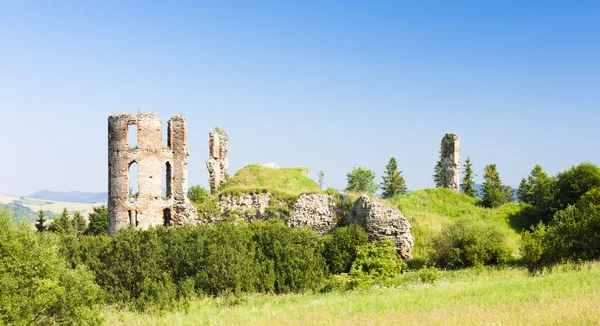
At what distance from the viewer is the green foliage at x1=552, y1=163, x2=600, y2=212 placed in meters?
31.7

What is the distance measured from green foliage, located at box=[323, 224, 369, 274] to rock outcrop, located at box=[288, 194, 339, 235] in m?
2.86

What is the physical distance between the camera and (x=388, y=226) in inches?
1110

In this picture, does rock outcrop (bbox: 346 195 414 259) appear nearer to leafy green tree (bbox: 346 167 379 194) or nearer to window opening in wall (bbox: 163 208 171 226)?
window opening in wall (bbox: 163 208 171 226)

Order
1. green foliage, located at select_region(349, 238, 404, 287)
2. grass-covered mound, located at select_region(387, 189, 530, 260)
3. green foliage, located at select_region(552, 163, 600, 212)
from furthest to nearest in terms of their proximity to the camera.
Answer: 1. green foliage, located at select_region(552, 163, 600, 212)
2. grass-covered mound, located at select_region(387, 189, 530, 260)
3. green foliage, located at select_region(349, 238, 404, 287)

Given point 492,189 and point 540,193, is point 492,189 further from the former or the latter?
point 540,193

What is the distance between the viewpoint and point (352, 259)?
26.9 metres

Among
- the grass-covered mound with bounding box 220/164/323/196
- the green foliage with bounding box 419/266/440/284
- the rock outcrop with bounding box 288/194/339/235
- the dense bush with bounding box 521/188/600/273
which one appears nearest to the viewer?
the green foliage with bounding box 419/266/440/284

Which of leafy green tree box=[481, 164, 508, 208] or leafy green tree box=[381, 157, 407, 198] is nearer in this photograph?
leafy green tree box=[481, 164, 508, 208]

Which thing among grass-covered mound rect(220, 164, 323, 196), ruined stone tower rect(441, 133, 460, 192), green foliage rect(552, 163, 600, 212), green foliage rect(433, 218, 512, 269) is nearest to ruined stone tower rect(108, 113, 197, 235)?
grass-covered mound rect(220, 164, 323, 196)

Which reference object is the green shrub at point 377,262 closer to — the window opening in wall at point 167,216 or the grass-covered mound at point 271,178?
the grass-covered mound at point 271,178

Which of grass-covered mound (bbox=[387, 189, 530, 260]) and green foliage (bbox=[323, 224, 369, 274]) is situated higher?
grass-covered mound (bbox=[387, 189, 530, 260])

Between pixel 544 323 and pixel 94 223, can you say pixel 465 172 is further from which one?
pixel 544 323

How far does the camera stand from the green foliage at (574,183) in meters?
31.7

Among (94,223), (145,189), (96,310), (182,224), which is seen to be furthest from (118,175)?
(94,223)
